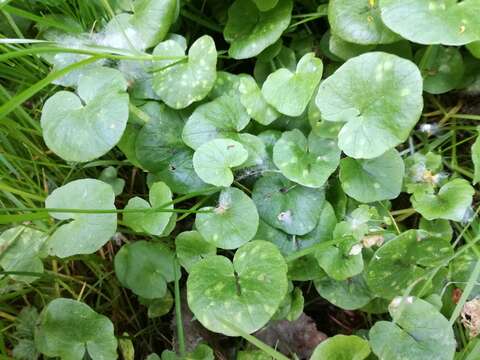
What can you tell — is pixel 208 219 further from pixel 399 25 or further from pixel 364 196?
pixel 399 25

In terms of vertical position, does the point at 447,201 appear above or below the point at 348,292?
above

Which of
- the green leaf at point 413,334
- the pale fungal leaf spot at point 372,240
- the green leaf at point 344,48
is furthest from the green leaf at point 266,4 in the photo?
the green leaf at point 413,334

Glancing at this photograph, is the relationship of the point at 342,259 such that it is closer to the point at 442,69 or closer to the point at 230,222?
the point at 230,222

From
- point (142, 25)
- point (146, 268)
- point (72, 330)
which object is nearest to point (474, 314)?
point (146, 268)

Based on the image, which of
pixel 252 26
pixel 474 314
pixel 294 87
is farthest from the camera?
pixel 252 26

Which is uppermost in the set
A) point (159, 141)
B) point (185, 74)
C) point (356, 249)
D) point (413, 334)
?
point (185, 74)

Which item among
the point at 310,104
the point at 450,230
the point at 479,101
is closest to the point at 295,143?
the point at 310,104
